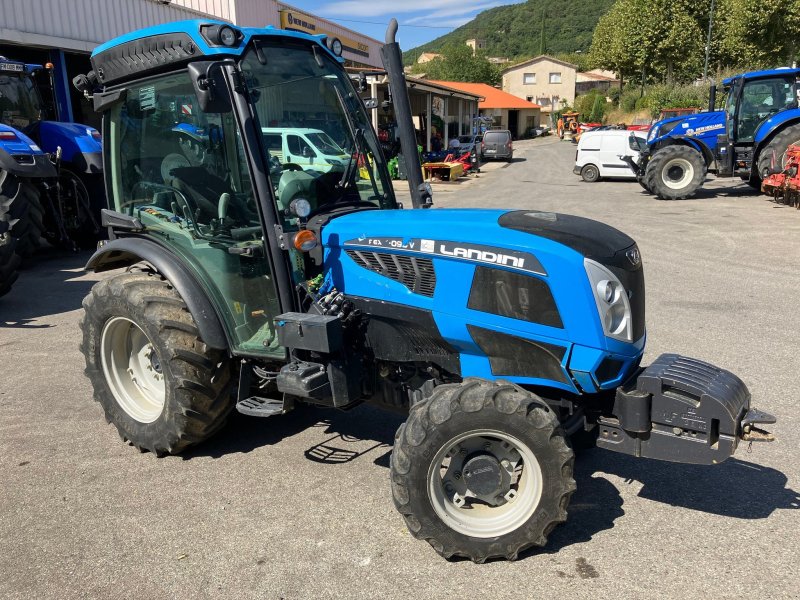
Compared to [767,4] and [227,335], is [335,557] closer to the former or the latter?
[227,335]

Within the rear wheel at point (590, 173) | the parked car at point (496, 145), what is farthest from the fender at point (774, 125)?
the parked car at point (496, 145)

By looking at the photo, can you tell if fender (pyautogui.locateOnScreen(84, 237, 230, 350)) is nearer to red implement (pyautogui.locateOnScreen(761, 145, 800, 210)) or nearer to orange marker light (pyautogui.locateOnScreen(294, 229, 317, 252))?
orange marker light (pyautogui.locateOnScreen(294, 229, 317, 252))

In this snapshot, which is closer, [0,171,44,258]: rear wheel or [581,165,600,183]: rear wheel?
[0,171,44,258]: rear wheel

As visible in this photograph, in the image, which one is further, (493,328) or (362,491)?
(362,491)

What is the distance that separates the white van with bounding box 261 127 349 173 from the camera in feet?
11.5

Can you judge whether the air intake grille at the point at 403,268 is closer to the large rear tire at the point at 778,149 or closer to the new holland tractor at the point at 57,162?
the new holland tractor at the point at 57,162

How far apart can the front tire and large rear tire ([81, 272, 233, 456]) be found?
1.39 m

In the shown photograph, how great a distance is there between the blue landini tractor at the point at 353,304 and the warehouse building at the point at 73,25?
8.99 m

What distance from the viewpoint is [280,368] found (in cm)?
377

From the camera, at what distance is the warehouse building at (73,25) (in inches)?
533

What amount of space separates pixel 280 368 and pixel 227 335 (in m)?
0.36

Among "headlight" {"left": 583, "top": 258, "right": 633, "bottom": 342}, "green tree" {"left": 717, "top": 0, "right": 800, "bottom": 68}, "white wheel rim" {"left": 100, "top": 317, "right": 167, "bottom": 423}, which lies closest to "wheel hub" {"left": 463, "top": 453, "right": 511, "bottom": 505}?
"headlight" {"left": 583, "top": 258, "right": 633, "bottom": 342}

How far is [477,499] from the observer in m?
3.15

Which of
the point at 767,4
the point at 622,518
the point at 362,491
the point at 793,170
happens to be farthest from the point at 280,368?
the point at 767,4
